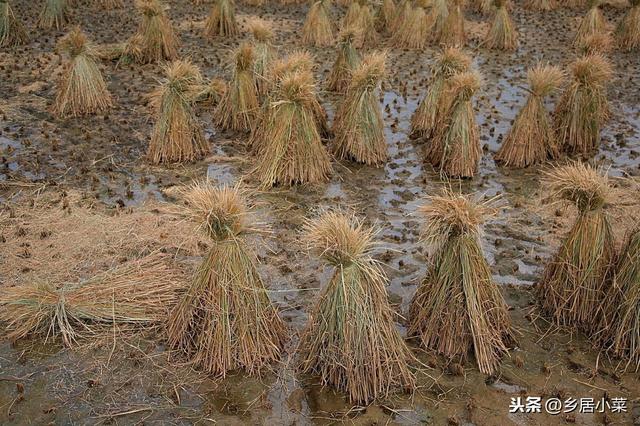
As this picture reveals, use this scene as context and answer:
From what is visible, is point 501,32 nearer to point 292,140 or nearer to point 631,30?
point 631,30

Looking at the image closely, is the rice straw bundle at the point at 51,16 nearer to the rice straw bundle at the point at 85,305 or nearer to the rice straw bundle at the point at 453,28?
the rice straw bundle at the point at 453,28

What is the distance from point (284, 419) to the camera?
4.80 m

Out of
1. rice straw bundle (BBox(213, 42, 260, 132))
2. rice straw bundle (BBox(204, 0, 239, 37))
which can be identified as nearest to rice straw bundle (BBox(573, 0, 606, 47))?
rice straw bundle (BBox(204, 0, 239, 37))

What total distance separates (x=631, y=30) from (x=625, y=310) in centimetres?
951

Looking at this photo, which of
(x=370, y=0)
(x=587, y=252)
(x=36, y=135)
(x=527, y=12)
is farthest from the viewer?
(x=527, y=12)

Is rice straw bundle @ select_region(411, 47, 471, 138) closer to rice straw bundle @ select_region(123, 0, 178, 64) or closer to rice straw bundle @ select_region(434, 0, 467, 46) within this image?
rice straw bundle @ select_region(434, 0, 467, 46)

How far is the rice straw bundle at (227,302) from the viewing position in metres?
5.06

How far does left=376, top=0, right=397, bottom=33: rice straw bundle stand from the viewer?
46.0 feet

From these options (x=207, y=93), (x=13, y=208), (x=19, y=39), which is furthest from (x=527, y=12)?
(x=13, y=208)

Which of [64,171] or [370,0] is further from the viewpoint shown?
[370,0]

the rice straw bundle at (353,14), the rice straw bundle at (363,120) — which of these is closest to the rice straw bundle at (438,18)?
the rice straw bundle at (353,14)

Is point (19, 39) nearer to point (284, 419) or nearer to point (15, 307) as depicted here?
point (15, 307)

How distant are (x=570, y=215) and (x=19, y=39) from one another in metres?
10.6

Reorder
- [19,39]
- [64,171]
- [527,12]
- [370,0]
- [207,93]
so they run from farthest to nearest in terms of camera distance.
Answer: [527,12]
[370,0]
[19,39]
[207,93]
[64,171]
